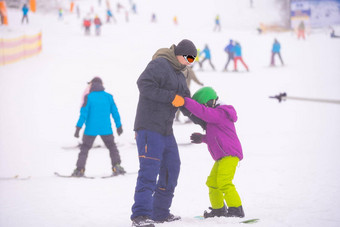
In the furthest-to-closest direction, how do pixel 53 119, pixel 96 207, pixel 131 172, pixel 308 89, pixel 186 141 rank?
pixel 308 89, pixel 53 119, pixel 186 141, pixel 131 172, pixel 96 207

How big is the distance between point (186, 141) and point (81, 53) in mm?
17905

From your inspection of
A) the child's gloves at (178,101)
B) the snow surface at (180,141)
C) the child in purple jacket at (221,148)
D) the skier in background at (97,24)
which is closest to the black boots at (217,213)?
the child in purple jacket at (221,148)

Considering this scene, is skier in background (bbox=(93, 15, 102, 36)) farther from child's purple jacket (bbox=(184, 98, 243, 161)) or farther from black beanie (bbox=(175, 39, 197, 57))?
black beanie (bbox=(175, 39, 197, 57))

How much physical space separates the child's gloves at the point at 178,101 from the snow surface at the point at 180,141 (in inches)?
39.3

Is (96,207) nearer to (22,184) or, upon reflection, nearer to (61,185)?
(61,185)

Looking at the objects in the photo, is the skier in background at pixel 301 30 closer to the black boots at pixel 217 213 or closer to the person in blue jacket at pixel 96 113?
the person in blue jacket at pixel 96 113

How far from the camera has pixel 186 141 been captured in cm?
896

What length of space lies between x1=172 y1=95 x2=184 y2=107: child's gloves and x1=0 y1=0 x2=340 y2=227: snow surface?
1.00 meters

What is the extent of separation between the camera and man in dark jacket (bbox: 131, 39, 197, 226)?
137 inches

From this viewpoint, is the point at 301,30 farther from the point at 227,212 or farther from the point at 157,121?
the point at 157,121

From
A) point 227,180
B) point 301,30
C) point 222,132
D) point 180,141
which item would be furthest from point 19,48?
→ point 301,30

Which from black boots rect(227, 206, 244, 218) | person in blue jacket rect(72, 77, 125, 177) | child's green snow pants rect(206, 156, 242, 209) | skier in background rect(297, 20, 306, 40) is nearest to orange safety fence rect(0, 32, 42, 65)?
person in blue jacket rect(72, 77, 125, 177)

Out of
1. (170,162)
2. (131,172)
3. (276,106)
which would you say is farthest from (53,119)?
(170,162)

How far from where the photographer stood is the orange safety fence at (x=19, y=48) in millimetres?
18734
